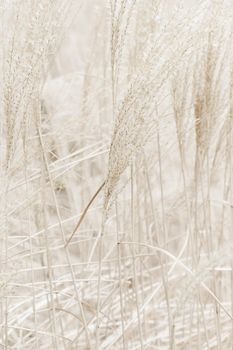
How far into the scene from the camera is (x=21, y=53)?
1192 millimetres

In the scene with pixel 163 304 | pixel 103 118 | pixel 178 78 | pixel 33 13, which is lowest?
pixel 163 304

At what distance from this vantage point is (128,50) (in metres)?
1.51

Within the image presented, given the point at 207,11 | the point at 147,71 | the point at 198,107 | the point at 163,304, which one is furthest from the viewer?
the point at 163,304

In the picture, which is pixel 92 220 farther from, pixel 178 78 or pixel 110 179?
pixel 110 179

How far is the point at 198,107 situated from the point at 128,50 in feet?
0.60

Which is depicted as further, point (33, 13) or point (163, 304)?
point (163, 304)

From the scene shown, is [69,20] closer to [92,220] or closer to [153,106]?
[153,106]

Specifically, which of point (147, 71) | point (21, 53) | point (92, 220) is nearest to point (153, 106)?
point (147, 71)

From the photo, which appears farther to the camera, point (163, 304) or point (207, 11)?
point (163, 304)

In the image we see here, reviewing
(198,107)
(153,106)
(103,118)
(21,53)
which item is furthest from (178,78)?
(103,118)

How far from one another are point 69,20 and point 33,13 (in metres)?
0.35

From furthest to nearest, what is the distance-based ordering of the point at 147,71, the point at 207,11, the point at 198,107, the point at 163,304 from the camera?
the point at 163,304 → the point at 198,107 → the point at 207,11 → the point at 147,71

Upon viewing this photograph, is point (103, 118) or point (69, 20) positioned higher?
point (69, 20)

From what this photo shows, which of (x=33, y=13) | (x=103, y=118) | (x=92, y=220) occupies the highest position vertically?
(x=33, y=13)
